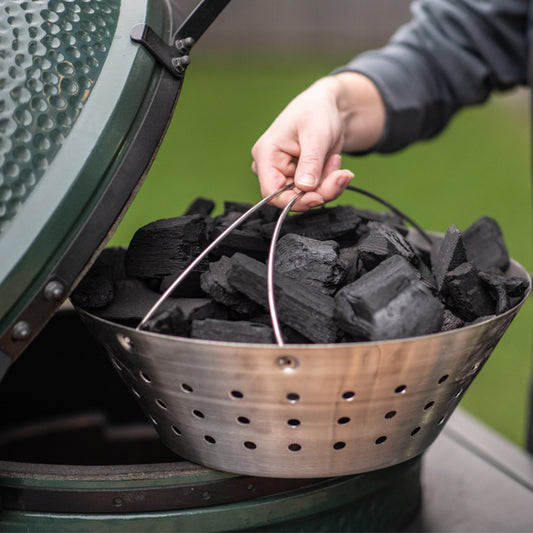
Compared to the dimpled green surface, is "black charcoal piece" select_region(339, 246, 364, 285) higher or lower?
lower

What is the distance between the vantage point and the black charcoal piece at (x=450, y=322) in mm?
719

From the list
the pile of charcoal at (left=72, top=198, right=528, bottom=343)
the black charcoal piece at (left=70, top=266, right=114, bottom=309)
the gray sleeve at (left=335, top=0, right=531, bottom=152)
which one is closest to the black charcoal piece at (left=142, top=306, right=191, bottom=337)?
the pile of charcoal at (left=72, top=198, right=528, bottom=343)

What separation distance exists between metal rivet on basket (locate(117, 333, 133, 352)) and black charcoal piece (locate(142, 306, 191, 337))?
0.09 ft

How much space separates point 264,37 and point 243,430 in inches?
185

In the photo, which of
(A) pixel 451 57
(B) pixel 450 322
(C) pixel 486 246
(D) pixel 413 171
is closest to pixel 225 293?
(B) pixel 450 322

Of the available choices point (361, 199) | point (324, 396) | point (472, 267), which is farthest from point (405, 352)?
point (361, 199)

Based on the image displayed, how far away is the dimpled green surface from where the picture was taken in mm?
625

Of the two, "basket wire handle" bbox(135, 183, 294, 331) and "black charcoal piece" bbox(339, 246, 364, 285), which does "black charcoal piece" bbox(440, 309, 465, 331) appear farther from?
"basket wire handle" bbox(135, 183, 294, 331)

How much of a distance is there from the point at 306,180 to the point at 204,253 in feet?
0.59

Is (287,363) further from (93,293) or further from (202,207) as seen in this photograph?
(202,207)

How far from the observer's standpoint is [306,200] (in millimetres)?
804

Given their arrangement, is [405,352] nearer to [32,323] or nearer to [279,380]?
[279,380]

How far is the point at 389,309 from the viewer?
642 millimetres

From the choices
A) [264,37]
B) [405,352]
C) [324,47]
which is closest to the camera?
[405,352]
